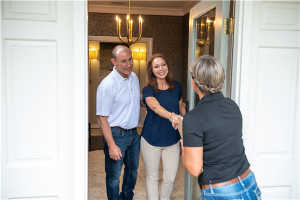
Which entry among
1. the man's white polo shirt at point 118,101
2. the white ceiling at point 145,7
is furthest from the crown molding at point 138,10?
the man's white polo shirt at point 118,101

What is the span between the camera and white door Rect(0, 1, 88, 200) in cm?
133

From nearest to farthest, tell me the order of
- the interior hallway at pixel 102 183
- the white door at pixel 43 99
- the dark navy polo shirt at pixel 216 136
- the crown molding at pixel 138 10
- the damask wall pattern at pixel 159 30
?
the dark navy polo shirt at pixel 216 136 < the white door at pixel 43 99 < the interior hallway at pixel 102 183 < the crown molding at pixel 138 10 < the damask wall pattern at pixel 159 30

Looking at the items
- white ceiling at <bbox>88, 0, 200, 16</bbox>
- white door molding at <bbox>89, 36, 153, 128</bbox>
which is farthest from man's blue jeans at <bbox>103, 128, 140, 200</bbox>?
white door molding at <bbox>89, 36, 153, 128</bbox>

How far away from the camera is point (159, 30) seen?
17.9ft

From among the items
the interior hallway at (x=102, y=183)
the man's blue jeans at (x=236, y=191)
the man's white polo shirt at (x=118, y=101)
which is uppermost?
the man's white polo shirt at (x=118, y=101)

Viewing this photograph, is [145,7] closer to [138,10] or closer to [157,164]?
[138,10]

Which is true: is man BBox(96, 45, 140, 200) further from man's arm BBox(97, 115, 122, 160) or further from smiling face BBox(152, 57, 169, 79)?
smiling face BBox(152, 57, 169, 79)

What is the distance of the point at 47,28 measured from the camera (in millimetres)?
1342

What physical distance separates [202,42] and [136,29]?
3.41 m

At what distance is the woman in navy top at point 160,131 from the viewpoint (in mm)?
2025

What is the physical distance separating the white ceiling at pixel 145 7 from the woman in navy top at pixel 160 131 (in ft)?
10.1

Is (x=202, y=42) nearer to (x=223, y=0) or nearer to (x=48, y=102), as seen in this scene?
(x=223, y=0)

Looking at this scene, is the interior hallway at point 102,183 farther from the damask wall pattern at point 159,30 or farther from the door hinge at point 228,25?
the damask wall pattern at point 159,30

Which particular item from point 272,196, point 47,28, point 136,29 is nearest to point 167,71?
point 47,28
